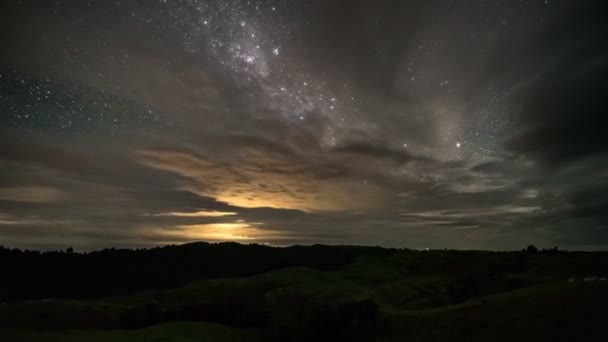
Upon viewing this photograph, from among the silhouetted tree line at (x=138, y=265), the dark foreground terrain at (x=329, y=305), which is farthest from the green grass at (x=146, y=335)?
the silhouetted tree line at (x=138, y=265)

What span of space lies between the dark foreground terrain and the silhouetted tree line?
24 centimetres

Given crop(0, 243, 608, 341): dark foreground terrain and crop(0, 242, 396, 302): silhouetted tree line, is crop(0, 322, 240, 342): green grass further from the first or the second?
crop(0, 242, 396, 302): silhouetted tree line

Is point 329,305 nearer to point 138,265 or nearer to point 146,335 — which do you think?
point 146,335

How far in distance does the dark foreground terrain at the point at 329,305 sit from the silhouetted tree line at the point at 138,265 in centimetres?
24

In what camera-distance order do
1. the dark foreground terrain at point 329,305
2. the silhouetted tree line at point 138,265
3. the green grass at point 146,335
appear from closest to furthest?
the green grass at point 146,335
the dark foreground terrain at point 329,305
the silhouetted tree line at point 138,265

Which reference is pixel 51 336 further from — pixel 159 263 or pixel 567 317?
pixel 159 263

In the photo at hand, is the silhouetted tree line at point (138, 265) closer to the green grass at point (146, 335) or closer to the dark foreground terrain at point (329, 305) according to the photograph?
the dark foreground terrain at point (329, 305)

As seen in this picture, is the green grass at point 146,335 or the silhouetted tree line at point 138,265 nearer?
the green grass at point 146,335

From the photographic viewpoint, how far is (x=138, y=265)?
50.9 metres

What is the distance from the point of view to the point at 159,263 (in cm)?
5294

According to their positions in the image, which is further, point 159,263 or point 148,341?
point 159,263

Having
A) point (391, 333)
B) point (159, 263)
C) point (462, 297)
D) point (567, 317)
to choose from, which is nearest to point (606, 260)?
point (462, 297)

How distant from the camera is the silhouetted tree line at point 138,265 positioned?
137ft

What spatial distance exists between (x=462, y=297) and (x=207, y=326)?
14067 mm
